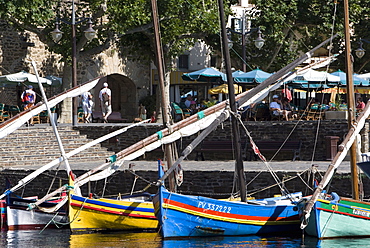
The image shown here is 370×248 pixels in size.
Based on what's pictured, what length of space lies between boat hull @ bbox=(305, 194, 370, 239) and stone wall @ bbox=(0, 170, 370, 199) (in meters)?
3.08

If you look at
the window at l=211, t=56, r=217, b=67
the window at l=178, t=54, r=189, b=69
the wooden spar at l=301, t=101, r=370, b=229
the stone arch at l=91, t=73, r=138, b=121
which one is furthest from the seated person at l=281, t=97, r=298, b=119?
the window at l=178, t=54, r=189, b=69

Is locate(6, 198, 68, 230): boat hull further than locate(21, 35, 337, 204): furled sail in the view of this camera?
Yes

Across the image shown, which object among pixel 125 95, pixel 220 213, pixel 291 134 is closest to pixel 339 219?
pixel 220 213

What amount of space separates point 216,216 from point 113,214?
2906 millimetres

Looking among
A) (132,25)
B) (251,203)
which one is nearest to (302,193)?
(251,203)

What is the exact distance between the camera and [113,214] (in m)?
19.5

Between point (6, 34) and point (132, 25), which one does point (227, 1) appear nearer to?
point (132, 25)

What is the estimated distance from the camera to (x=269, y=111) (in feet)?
95.5

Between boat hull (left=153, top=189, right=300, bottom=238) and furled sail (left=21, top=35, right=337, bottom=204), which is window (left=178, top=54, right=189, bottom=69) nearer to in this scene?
furled sail (left=21, top=35, right=337, bottom=204)

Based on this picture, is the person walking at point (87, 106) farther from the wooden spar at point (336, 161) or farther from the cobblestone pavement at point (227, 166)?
the wooden spar at point (336, 161)

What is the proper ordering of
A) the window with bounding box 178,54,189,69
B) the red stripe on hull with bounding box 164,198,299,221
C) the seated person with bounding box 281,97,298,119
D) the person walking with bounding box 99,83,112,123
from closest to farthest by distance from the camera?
the red stripe on hull with bounding box 164,198,299,221
the seated person with bounding box 281,97,298,119
the person walking with bounding box 99,83,112,123
the window with bounding box 178,54,189,69

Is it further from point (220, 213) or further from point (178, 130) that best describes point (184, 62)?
point (220, 213)

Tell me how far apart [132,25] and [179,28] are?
2.01 meters

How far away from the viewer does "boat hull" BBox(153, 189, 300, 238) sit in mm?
17531
